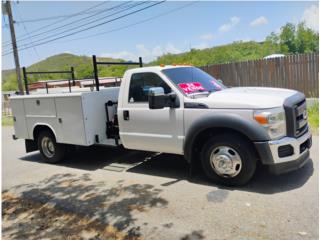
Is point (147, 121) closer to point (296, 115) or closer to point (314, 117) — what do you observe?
point (296, 115)

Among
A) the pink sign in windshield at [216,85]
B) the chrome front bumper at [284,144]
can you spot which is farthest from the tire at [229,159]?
the pink sign in windshield at [216,85]

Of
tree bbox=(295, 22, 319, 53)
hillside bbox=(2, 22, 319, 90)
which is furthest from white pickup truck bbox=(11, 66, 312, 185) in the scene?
tree bbox=(295, 22, 319, 53)

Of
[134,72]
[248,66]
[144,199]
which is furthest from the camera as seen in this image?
[248,66]

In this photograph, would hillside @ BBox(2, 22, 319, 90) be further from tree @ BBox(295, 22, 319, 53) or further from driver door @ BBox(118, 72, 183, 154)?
driver door @ BBox(118, 72, 183, 154)

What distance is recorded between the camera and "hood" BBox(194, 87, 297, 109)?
474 centimetres

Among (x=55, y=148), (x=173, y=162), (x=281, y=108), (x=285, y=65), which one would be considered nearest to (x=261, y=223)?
(x=281, y=108)

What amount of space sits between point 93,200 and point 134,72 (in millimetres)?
2343

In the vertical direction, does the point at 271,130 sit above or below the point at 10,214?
above

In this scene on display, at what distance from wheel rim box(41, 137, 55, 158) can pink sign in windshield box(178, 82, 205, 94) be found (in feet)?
12.1

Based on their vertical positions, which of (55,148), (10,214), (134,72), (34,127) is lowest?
(10,214)

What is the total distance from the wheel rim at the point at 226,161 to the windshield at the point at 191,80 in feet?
3.65

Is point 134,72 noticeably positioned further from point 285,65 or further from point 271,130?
point 285,65

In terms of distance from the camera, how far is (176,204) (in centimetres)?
468

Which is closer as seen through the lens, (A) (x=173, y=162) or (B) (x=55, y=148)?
(A) (x=173, y=162)
